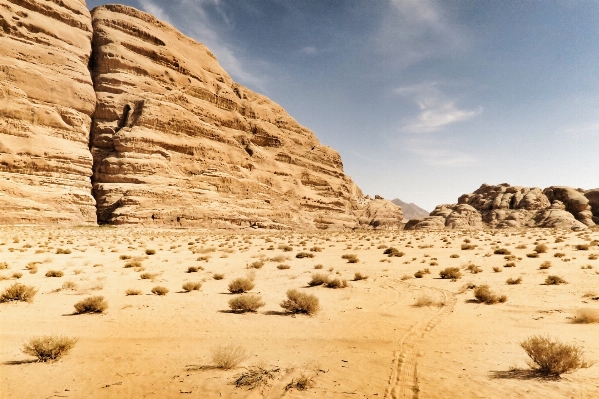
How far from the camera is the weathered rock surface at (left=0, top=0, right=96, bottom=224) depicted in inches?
1732

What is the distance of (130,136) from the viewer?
178 feet

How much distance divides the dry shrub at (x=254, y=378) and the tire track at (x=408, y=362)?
5.23 feet

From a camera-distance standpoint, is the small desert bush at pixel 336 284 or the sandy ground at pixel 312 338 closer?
the sandy ground at pixel 312 338

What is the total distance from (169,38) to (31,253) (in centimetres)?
7351

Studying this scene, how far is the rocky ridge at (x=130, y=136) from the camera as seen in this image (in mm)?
47281

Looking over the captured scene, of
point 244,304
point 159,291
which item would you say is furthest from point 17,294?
point 244,304

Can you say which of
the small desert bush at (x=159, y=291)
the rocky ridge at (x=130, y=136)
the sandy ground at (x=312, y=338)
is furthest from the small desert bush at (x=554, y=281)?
the rocky ridge at (x=130, y=136)

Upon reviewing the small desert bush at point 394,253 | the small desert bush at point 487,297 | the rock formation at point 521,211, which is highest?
the rock formation at point 521,211

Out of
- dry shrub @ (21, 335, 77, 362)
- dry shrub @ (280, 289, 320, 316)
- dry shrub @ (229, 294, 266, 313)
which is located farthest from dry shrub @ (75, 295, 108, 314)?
dry shrub @ (280, 289, 320, 316)

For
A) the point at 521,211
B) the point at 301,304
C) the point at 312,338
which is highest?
the point at 521,211

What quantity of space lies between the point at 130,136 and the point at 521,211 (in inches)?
3405

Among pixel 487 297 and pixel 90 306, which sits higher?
pixel 487 297

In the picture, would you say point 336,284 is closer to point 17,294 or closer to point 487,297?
point 487,297

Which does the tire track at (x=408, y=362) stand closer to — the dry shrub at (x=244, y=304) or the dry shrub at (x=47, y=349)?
the dry shrub at (x=244, y=304)
